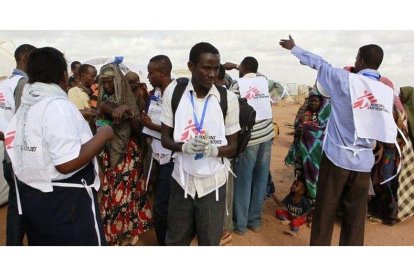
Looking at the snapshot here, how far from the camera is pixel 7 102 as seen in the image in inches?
122

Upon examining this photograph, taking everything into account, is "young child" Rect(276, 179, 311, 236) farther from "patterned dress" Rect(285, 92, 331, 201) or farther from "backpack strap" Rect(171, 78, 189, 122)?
"backpack strap" Rect(171, 78, 189, 122)

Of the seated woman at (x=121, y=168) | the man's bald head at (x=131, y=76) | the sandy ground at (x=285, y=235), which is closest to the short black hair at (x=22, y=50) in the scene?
the seated woman at (x=121, y=168)

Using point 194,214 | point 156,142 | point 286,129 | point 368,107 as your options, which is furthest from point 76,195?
point 286,129

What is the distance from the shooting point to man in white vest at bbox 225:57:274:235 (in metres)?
4.16

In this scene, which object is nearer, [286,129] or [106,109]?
[106,109]

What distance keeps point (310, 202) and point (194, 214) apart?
96.0 inches

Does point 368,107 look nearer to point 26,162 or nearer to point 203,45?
point 203,45

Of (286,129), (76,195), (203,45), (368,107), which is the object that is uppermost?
(203,45)

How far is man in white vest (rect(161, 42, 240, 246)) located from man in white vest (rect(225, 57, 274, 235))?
5.37 ft

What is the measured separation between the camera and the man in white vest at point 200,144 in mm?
2424

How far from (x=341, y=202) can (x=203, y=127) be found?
1648 millimetres

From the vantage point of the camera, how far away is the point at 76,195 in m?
2.11

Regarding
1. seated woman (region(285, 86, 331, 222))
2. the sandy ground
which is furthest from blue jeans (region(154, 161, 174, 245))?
seated woman (region(285, 86, 331, 222))

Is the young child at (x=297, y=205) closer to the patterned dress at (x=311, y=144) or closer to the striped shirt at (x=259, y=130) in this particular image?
the patterned dress at (x=311, y=144)
